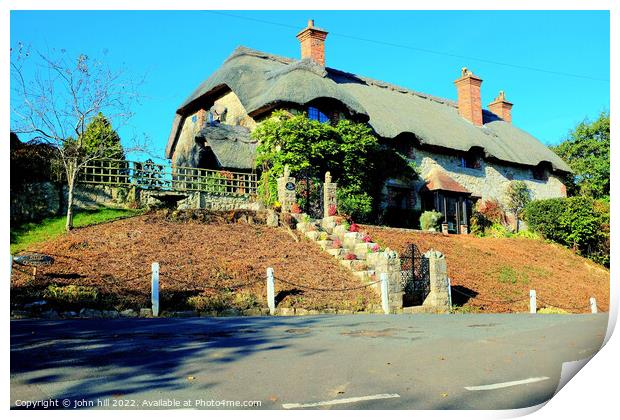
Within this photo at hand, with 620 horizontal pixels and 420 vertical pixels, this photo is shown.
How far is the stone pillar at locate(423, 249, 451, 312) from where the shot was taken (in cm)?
1362

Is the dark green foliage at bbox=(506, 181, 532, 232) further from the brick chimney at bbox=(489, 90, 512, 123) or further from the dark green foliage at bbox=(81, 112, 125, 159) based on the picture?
the dark green foliage at bbox=(81, 112, 125, 159)

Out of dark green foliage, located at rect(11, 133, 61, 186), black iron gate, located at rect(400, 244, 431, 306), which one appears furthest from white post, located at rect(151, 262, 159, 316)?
dark green foliage, located at rect(11, 133, 61, 186)

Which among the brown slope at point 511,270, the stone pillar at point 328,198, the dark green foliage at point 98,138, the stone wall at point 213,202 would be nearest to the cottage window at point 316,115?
the stone wall at point 213,202

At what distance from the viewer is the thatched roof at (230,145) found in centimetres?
2089

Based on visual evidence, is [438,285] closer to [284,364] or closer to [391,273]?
[391,273]

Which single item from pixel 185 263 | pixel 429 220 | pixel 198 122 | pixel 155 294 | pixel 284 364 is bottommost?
pixel 284 364

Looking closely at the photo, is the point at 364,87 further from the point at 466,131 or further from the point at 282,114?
the point at 282,114

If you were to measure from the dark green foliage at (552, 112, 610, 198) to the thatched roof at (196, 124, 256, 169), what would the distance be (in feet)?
49.7

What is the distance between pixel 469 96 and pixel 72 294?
87.3ft

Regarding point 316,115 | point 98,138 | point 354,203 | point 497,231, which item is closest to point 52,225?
point 98,138

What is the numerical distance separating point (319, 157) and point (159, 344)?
1441cm

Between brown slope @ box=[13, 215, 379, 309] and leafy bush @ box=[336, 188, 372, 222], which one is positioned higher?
leafy bush @ box=[336, 188, 372, 222]

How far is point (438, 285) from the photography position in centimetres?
1374

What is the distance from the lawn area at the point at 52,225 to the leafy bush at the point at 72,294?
8.02ft
